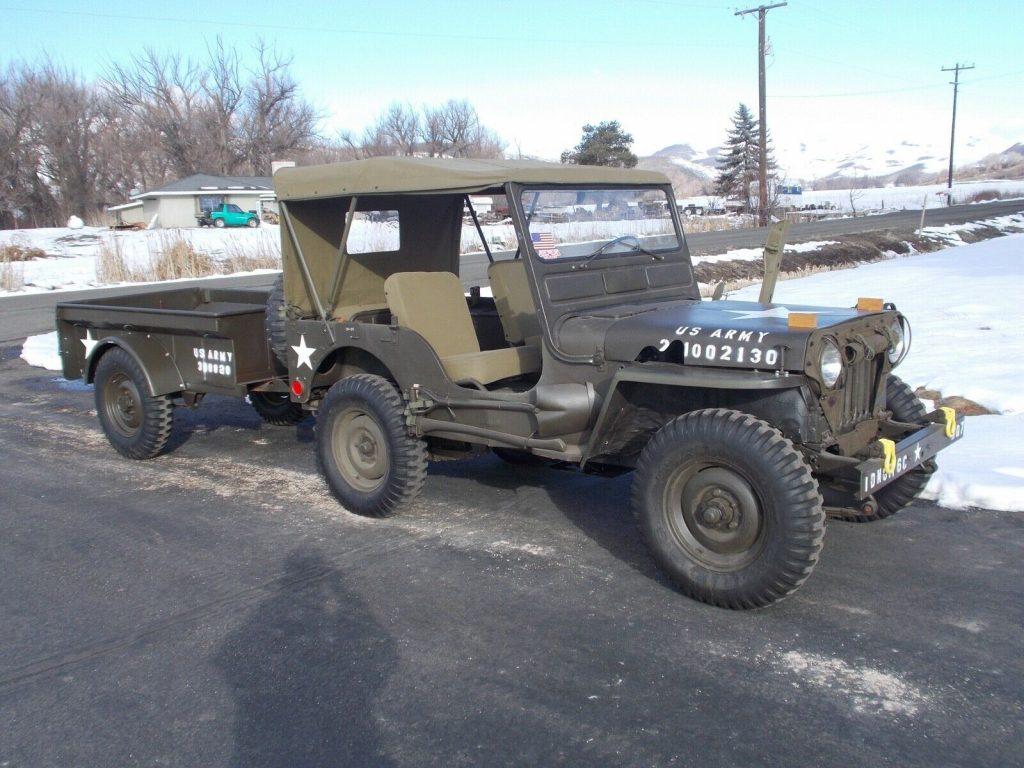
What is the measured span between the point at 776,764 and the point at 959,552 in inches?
87.5

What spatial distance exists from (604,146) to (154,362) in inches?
2093

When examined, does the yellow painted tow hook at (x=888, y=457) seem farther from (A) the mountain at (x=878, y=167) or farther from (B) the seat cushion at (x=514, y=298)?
(A) the mountain at (x=878, y=167)

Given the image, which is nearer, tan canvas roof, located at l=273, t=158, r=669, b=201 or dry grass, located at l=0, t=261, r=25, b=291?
tan canvas roof, located at l=273, t=158, r=669, b=201

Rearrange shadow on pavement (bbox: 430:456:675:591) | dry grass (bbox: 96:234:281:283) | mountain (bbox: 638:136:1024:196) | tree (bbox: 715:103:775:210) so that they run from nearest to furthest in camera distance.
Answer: shadow on pavement (bbox: 430:456:675:591) → dry grass (bbox: 96:234:281:283) → tree (bbox: 715:103:775:210) → mountain (bbox: 638:136:1024:196)

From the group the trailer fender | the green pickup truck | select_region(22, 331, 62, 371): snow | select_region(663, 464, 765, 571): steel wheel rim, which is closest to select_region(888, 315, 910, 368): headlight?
select_region(663, 464, 765, 571): steel wheel rim

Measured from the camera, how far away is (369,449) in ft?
18.4

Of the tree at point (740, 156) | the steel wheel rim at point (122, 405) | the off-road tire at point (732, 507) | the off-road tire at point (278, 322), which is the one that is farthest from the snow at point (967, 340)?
the tree at point (740, 156)

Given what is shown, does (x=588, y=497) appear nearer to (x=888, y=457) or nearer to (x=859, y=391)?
(x=859, y=391)

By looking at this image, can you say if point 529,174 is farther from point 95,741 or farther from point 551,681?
point 95,741

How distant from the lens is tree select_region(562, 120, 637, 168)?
56625mm

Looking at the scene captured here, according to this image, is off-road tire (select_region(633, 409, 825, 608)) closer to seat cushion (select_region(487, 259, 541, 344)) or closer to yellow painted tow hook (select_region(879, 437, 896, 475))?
yellow painted tow hook (select_region(879, 437, 896, 475))

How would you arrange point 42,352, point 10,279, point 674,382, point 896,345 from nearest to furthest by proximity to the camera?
point 674,382 → point 896,345 → point 42,352 → point 10,279

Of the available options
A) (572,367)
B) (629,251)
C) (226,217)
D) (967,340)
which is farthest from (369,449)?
(226,217)

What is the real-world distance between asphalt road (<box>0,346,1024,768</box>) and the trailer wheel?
0.91 m
